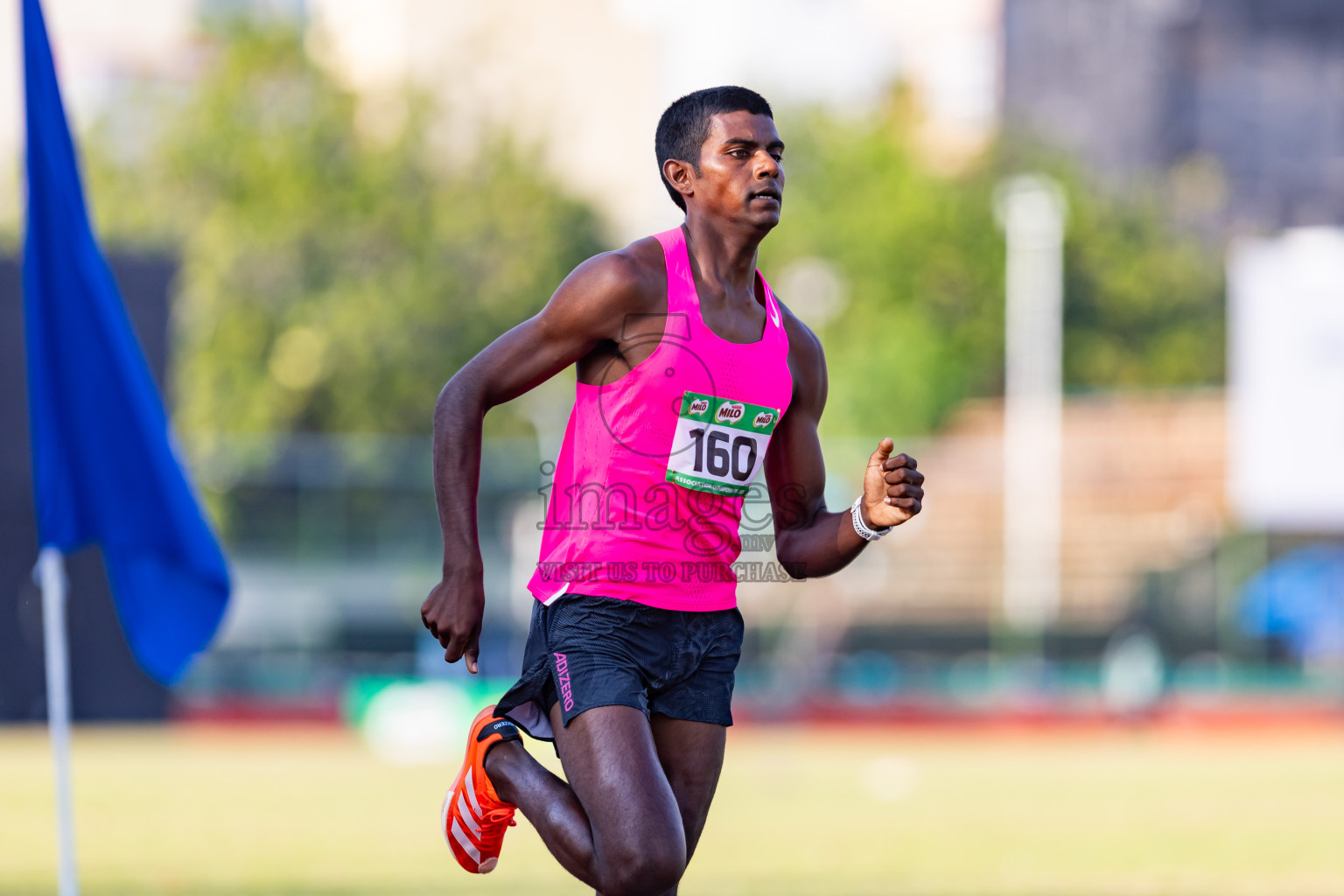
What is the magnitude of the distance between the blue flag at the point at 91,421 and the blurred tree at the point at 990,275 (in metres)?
43.5

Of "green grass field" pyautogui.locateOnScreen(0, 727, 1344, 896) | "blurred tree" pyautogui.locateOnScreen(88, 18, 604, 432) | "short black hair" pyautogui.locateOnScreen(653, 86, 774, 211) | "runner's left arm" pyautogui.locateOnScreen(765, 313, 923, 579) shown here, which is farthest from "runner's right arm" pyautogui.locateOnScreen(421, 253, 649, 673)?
"blurred tree" pyautogui.locateOnScreen(88, 18, 604, 432)

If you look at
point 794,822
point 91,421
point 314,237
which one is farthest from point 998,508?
point 91,421

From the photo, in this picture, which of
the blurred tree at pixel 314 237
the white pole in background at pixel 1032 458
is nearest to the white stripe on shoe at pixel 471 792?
the white pole in background at pixel 1032 458

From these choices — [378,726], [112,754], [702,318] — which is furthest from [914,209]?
[702,318]

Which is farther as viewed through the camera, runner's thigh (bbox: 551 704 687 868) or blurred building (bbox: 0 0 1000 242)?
blurred building (bbox: 0 0 1000 242)

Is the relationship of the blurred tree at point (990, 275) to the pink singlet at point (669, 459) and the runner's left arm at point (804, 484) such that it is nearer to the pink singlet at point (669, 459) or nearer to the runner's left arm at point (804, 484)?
the runner's left arm at point (804, 484)

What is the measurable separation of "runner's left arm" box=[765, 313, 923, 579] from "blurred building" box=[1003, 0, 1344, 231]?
2127 inches

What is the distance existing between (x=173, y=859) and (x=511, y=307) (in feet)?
119

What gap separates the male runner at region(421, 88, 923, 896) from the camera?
505cm

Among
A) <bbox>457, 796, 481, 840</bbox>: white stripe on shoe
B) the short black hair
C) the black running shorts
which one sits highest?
the short black hair

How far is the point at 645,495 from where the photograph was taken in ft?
17.1

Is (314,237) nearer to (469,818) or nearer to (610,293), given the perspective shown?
(469,818)

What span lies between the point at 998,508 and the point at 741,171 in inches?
1284

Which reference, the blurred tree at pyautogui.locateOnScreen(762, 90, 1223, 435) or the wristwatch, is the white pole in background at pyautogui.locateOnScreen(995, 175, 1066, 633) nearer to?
the blurred tree at pyautogui.locateOnScreen(762, 90, 1223, 435)
